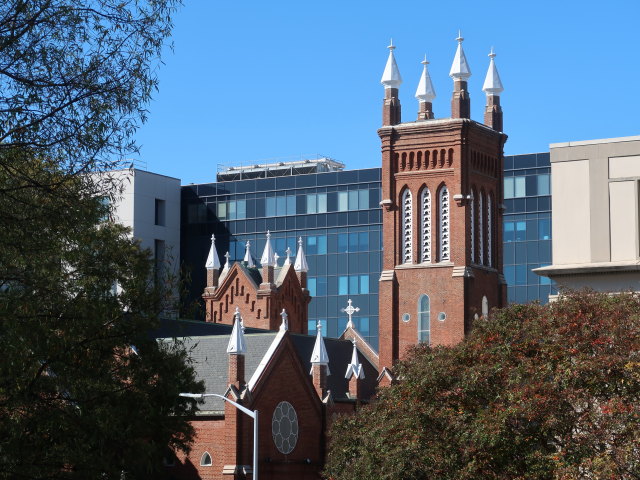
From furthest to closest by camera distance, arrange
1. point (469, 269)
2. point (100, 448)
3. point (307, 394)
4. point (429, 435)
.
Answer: point (469, 269)
point (307, 394)
point (429, 435)
point (100, 448)

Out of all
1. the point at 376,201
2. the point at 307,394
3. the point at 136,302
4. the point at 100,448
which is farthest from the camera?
the point at 376,201

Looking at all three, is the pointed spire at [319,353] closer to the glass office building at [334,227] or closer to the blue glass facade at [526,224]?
the glass office building at [334,227]

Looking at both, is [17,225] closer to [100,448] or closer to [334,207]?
[100,448]

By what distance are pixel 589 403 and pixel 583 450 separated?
1.45 metres

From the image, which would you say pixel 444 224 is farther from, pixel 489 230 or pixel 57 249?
pixel 57 249

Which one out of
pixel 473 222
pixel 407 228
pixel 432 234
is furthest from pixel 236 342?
pixel 473 222

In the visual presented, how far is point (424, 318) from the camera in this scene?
74375mm

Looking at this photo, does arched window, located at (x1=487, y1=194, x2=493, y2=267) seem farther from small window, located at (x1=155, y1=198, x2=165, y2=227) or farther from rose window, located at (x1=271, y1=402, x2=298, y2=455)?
small window, located at (x1=155, y1=198, x2=165, y2=227)

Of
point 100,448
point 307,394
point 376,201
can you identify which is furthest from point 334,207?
point 100,448

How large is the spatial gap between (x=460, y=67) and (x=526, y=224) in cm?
2450

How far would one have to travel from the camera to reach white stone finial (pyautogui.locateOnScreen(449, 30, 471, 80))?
7631 cm

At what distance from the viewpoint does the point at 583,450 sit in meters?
30.0

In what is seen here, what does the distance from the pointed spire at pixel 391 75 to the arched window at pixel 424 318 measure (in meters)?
12.6

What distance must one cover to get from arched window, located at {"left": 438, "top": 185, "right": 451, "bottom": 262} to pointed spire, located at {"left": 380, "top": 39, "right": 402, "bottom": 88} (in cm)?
707
